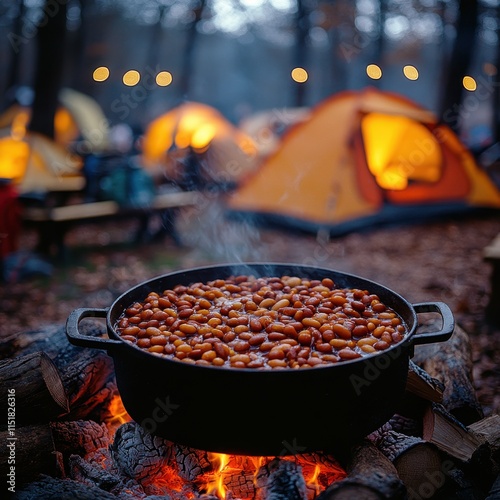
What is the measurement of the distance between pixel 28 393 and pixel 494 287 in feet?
16.5

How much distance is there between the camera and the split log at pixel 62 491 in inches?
96.0

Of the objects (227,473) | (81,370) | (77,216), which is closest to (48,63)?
(77,216)

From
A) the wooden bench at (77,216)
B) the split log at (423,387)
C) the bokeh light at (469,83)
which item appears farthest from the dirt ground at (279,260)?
the bokeh light at (469,83)

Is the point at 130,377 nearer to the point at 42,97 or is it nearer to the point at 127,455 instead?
the point at 127,455

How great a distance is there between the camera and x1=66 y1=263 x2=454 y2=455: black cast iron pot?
7.50ft

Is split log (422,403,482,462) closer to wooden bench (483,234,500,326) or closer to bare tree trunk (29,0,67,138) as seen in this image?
wooden bench (483,234,500,326)

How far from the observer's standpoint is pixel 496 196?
446 inches

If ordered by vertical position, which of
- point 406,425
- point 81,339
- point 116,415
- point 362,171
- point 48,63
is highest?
point 48,63

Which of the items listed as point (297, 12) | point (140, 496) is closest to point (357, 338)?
point (140, 496)

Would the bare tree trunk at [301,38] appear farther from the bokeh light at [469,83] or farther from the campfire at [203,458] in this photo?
the campfire at [203,458]

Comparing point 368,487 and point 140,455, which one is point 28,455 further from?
point 368,487

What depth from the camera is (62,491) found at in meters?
2.46

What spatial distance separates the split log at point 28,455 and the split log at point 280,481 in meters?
1.16

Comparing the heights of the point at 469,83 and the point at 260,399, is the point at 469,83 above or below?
above
